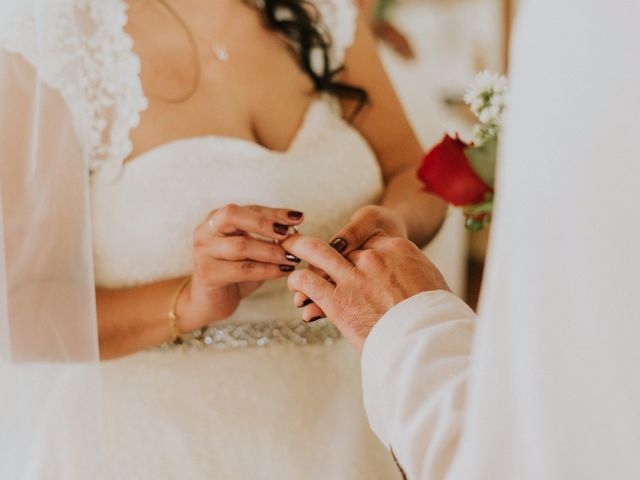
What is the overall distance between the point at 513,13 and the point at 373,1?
47cm

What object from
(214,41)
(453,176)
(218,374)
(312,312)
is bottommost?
(218,374)

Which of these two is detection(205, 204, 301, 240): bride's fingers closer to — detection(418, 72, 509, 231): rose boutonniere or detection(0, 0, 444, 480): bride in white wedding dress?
detection(0, 0, 444, 480): bride in white wedding dress

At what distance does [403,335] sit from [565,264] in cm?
21

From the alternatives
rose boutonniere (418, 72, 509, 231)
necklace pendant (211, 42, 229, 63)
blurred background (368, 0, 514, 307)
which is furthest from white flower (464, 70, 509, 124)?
blurred background (368, 0, 514, 307)

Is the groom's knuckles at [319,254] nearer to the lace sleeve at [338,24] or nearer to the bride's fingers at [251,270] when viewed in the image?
the bride's fingers at [251,270]

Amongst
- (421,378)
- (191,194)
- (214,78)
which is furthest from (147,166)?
(421,378)

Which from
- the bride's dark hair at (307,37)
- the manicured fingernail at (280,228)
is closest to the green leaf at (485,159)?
the manicured fingernail at (280,228)

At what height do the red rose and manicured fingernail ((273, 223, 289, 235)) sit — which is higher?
the red rose

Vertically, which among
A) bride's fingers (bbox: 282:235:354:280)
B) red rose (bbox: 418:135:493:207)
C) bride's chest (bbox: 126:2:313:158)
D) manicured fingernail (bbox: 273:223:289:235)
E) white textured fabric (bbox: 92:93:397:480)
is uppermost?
bride's chest (bbox: 126:2:313:158)

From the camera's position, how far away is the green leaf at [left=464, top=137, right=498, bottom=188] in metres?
0.78

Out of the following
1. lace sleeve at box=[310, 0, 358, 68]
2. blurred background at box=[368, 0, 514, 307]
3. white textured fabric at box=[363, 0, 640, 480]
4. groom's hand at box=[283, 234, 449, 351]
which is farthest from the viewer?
blurred background at box=[368, 0, 514, 307]

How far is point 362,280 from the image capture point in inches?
26.4

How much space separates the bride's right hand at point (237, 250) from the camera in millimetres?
756

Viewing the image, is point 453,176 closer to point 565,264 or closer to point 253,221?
point 253,221
